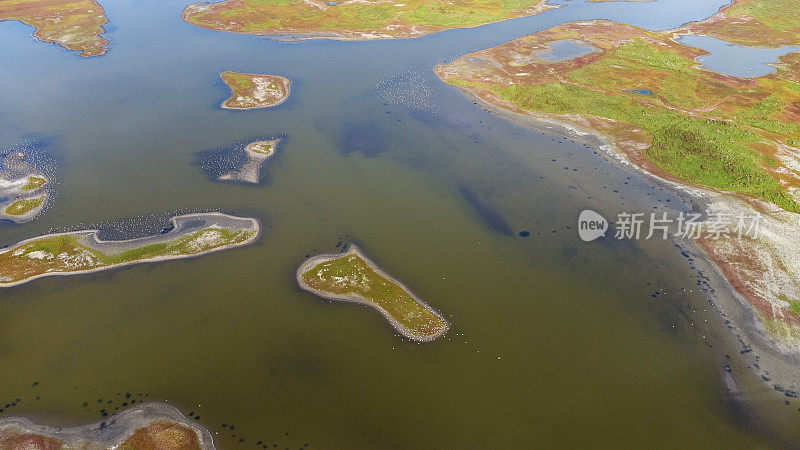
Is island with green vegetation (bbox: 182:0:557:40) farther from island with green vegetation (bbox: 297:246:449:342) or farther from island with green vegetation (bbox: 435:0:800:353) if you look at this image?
island with green vegetation (bbox: 297:246:449:342)

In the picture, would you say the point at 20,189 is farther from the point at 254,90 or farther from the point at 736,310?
the point at 736,310

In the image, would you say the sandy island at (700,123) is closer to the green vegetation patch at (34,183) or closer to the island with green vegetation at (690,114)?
the island with green vegetation at (690,114)

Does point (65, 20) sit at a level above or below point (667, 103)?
above

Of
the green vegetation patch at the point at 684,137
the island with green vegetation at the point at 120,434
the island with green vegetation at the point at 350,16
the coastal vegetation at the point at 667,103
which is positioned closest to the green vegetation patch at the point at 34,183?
the island with green vegetation at the point at 120,434

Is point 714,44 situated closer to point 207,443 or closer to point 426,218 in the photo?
point 426,218

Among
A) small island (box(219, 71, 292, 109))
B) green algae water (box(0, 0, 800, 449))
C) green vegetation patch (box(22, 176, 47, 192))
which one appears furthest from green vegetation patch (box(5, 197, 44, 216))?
small island (box(219, 71, 292, 109))

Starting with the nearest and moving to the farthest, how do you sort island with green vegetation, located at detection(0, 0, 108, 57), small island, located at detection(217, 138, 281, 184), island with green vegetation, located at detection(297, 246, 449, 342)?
island with green vegetation, located at detection(297, 246, 449, 342)
small island, located at detection(217, 138, 281, 184)
island with green vegetation, located at detection(0, 0, 108, 57)

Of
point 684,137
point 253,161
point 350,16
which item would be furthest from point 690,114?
point 350,16
